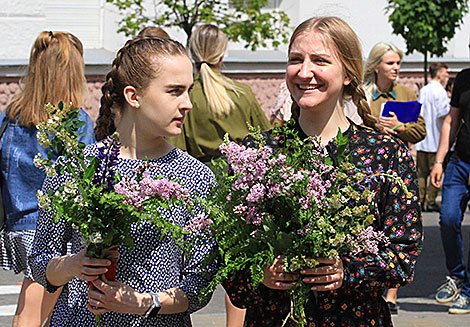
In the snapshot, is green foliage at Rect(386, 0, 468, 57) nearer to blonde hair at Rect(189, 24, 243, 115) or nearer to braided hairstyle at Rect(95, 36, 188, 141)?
blonde hair at Rect(189, 24, 243, 115)

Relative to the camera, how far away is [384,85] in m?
7.16

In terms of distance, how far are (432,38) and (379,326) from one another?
12.4 m

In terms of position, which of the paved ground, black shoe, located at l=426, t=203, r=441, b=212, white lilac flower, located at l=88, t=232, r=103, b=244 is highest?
white lilac flower, located at l=88, t=232, r=103, b=244

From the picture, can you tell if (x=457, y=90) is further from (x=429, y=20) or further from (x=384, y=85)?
(x=429, y=20)

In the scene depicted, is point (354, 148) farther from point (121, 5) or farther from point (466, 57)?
point (466, 57)

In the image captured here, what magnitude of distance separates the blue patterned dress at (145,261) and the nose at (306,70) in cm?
57

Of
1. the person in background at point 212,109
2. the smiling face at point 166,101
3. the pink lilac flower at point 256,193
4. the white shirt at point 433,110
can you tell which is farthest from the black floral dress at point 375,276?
the white shirt at point 433,110

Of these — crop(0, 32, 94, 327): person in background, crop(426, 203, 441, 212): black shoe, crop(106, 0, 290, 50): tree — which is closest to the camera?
crop(0, 32, 94, 327): person in background

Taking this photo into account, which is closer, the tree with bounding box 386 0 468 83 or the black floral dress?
the black floral dress

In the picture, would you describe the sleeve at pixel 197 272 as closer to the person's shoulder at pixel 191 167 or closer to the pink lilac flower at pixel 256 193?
the person's shoulder at pixel 191 167

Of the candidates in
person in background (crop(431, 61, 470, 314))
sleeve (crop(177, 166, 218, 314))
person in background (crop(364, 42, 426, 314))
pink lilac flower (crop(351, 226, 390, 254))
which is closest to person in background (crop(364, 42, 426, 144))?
person in background (crop(364, 42, 426, 314))

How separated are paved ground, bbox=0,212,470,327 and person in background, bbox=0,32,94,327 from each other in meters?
2.08

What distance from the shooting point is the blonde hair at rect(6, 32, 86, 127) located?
4.80 metres

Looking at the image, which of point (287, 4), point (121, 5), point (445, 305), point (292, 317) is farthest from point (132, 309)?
point (287, 4)
